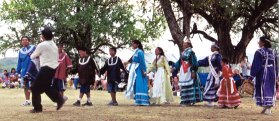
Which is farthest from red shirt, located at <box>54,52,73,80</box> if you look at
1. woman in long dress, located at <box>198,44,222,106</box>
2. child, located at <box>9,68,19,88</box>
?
child, located at <box>9,68,19,88</box>

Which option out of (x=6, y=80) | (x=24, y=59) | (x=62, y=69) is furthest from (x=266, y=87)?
(x=6, y=80)

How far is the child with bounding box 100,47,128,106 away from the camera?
13.8 m

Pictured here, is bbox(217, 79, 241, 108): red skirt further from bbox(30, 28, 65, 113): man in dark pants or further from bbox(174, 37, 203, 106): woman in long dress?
bbox(30, 28, 65, 113): man in dark pants

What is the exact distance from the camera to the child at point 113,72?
1383 centimetres

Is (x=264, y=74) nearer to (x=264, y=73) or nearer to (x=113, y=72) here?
(x=264, y=73)

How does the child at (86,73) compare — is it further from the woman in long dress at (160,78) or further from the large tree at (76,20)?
the large tree at (76,20)

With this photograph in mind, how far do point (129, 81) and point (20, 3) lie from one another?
1058 inches

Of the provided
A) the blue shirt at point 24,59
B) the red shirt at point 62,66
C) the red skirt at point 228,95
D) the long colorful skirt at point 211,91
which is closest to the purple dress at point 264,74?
the red skirt at point 228,95

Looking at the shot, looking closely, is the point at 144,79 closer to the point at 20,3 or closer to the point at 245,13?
the point at 245,13

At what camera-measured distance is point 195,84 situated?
13.7m

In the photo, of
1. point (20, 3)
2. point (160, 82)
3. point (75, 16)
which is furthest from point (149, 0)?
point (20, 3)

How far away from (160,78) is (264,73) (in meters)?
3.65

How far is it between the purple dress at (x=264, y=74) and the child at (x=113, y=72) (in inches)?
153

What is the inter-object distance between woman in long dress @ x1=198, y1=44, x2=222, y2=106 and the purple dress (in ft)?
7.01
